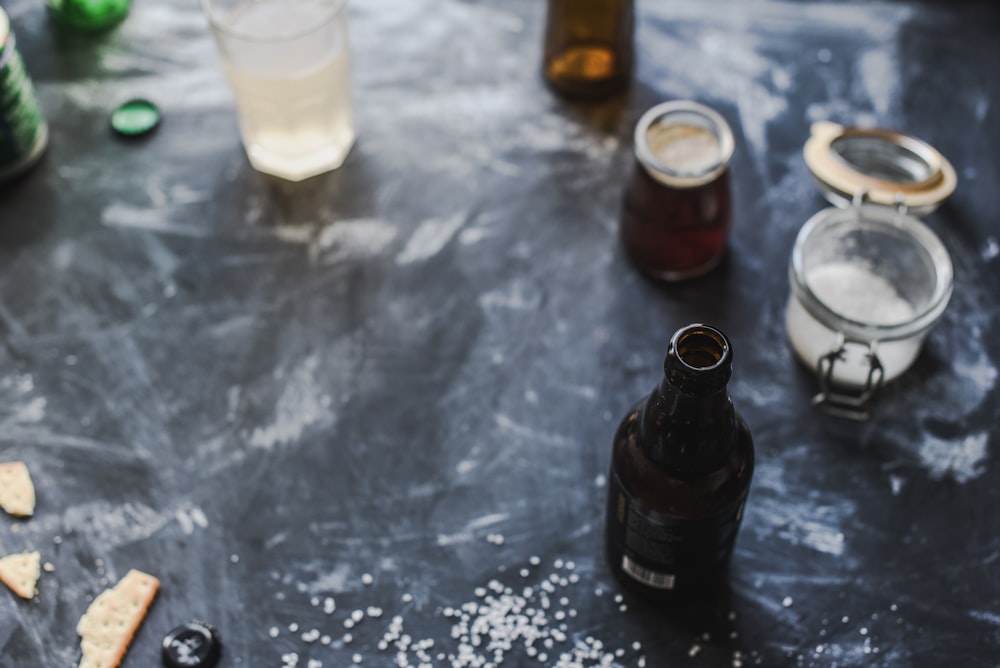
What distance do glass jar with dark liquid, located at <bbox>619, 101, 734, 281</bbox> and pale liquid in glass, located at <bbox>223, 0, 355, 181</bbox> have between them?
0.30 m

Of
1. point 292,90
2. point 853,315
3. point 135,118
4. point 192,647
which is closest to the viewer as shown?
point 192,647

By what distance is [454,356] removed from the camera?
1.03 m

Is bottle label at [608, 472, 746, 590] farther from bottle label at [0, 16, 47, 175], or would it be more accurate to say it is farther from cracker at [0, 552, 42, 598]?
bottle label at [0, 16, 47, 175]

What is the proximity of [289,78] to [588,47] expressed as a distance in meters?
0.32

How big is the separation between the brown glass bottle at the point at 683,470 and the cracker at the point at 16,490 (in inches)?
18.6

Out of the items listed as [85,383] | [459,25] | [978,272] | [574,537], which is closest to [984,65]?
[978,272]

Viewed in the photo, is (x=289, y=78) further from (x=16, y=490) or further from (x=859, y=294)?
(x=859, y=294)

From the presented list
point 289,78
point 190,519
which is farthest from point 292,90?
point 190,519

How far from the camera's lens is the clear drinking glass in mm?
1064

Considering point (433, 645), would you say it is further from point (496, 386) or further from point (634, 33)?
point (634, 33)

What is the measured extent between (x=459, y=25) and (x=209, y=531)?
2.09ft

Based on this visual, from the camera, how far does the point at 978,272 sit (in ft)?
3.54

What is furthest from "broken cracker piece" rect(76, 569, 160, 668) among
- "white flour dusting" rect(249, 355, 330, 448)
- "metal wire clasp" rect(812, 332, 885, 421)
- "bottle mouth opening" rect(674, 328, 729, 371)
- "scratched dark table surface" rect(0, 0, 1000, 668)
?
"metal wire clasp" rect(812, 332, 885, 421)

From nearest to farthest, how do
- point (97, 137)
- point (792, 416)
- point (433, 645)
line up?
1. point (433, 645)
2. point (792, 416)
3. point (97, 137)
